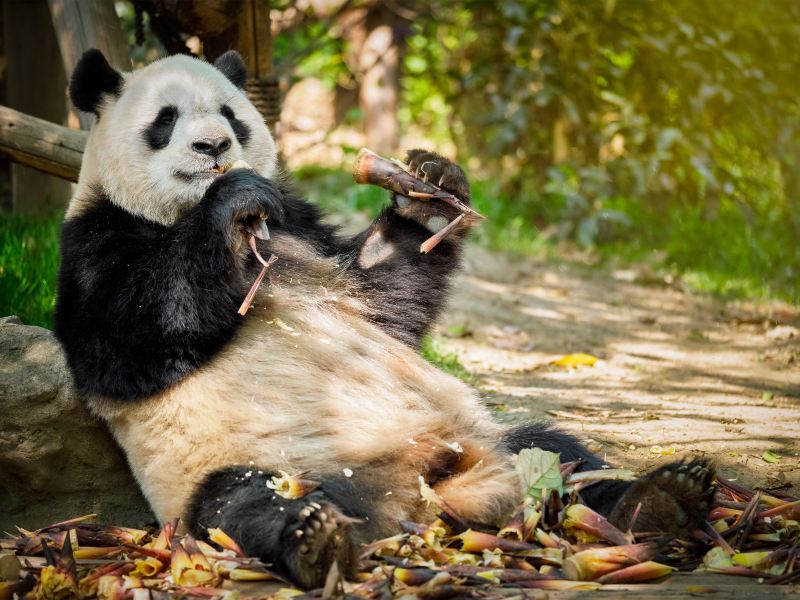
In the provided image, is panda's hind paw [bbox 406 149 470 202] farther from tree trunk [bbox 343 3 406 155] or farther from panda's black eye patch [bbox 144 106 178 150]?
tree trunk [bbox 343 3 406 155]

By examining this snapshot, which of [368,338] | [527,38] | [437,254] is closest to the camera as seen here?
[368,338]

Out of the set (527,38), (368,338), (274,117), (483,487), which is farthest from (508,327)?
(527,38)

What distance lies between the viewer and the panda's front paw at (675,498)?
2.78m


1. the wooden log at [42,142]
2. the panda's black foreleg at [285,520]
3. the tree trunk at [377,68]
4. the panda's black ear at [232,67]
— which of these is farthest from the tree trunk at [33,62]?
the tree trunk at [377,68]

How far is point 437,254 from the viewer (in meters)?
3.79

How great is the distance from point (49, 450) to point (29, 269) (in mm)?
1900

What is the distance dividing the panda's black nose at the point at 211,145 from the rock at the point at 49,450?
93cm

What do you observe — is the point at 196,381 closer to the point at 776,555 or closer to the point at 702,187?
the point at 776,555

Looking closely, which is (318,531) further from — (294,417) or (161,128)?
(161,128)

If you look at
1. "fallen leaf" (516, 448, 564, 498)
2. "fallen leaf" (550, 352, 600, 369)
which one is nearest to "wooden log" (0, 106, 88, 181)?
"fallen leaf" (516, 448, 564, 498)

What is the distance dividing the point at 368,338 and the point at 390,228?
1.91 feet

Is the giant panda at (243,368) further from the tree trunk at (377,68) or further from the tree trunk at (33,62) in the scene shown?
the tree trunk at (377,68)

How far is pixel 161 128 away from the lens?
349 centimetres

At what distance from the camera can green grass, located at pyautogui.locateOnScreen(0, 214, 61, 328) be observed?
468 centimetres
